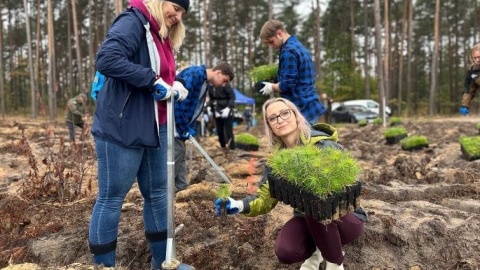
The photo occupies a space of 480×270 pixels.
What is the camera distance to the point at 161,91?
2.15 meters

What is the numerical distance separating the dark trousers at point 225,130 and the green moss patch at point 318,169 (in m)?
5.64

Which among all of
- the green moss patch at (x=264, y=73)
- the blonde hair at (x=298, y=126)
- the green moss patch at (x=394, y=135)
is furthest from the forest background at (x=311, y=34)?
the blonde hair at (x=298, y=126)

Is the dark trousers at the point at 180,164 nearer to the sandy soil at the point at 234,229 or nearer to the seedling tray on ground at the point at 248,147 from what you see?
the sandy soil at the point at 234,229

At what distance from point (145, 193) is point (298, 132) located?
3.10ft

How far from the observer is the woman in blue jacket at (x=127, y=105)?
207 cm

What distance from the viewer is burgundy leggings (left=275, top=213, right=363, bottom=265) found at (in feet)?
7.13

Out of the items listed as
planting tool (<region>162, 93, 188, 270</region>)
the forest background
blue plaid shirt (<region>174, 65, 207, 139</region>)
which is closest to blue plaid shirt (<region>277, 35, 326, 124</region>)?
blue plaid shirt (<region>174, 65, 207, 139</region>)

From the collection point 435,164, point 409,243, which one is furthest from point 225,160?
point 409,243

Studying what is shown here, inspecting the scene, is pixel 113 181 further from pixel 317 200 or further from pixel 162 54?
pixel 317 200

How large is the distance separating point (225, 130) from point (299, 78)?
435 centimetres

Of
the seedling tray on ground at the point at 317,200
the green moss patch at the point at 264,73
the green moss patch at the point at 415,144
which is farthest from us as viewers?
the green moss patch at the point at 415,144

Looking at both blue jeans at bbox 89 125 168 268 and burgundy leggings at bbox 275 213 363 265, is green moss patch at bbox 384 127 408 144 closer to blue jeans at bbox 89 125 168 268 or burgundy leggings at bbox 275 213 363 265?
burgundy leggings at bbox 275 213 363 265

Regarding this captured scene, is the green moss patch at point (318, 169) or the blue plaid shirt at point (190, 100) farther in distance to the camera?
the blue plaid shirt at point (190, 100)

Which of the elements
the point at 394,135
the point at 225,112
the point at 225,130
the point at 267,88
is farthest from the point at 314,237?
the point at 394,135
